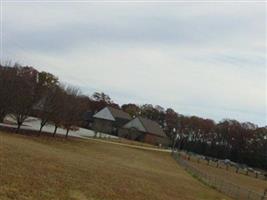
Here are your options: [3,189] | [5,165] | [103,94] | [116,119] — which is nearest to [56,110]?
[5,165]

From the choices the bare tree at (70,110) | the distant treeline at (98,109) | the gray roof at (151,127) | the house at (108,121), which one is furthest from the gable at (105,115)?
the bare tree at (70,110)

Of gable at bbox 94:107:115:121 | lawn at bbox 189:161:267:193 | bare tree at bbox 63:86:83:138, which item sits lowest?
lawn at bbox 189:161:267:193

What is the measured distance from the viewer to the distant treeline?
5325cm

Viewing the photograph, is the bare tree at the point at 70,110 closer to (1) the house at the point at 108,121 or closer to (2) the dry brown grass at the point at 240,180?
(2) the dry brown grass at the point at 240,180

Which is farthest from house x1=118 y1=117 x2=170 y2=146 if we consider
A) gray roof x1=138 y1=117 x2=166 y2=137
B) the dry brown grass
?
the dry brown grass

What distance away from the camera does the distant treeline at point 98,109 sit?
175 ft

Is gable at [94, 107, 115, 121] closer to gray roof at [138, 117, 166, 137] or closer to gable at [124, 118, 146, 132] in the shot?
gable at [124, 118, 146, 132]

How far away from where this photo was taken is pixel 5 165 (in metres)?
19.3

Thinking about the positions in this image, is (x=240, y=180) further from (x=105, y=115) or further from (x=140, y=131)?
(x=105, y=115)

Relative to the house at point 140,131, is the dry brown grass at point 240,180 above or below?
below

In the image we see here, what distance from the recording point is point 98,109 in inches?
5561

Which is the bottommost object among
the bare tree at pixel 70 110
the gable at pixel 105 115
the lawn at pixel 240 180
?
the lawn at pixel 240 180

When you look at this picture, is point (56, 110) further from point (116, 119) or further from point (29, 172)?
point (116, 119)

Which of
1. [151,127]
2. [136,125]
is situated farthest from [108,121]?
[151,127]
